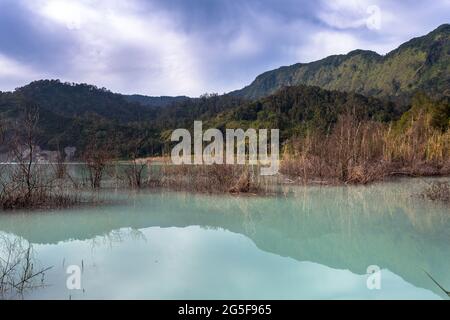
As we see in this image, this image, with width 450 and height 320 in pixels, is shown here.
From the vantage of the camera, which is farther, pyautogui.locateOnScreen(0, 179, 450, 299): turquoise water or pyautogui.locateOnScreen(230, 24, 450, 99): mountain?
pyautogui.locateOnScreen(230, 24, 450, 99): mountain

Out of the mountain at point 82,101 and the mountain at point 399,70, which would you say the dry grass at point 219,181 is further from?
the mountain at point 399,70

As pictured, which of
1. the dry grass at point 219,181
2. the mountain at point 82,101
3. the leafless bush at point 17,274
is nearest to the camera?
the leafless bush at point 17,274

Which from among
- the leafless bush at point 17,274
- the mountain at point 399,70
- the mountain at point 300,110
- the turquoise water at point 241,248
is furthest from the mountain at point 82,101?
the leafless bush at point 17,274

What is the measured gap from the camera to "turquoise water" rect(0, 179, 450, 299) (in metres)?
4.02

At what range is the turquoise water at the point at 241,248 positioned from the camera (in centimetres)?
402

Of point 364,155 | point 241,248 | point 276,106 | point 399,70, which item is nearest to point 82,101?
point 276,106

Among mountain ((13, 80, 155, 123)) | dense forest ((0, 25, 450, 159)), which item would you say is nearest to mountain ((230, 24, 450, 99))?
dense forest ((0, 25, 450, 159))

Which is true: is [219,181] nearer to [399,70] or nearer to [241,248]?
[241,248]

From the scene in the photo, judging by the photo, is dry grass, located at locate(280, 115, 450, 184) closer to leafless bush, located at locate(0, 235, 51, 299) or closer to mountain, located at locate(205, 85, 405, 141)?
leafless bush, located at locate(0, 235, 51, 299)

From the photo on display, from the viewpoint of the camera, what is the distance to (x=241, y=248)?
571cm

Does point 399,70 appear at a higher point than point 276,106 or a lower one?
higher

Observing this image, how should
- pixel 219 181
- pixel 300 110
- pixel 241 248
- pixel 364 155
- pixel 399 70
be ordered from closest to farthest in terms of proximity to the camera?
pixel 241 248, pixel 219 181, pixel 364 155, pixel 300 110, pixel 399 70
